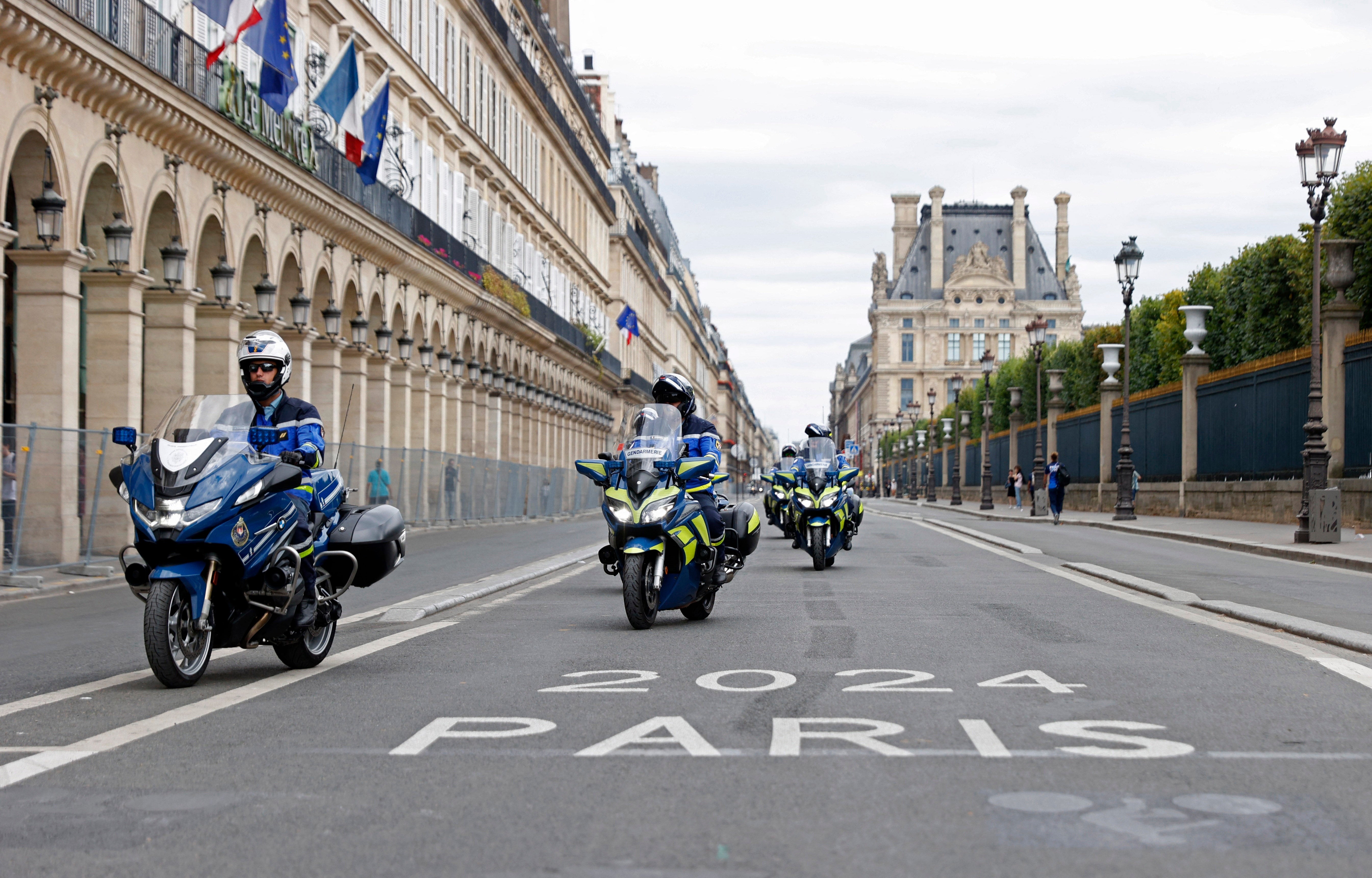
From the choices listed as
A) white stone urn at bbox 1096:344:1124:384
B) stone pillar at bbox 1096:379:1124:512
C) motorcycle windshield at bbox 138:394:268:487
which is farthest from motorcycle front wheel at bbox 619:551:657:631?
stone pillar at bbox 1096:379:1124:512

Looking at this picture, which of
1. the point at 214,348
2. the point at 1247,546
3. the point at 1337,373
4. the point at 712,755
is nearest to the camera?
the point at 712,755

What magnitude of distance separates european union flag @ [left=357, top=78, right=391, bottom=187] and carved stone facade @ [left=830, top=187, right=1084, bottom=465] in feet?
495

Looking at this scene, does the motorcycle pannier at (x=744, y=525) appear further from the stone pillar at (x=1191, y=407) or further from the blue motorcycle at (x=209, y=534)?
the stone pillar at (x=1191, y=407)

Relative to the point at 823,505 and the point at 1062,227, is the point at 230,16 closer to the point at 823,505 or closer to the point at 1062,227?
the point at 823,505

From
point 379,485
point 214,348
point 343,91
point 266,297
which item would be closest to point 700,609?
point 214,348

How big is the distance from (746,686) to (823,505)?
11267 millimetres

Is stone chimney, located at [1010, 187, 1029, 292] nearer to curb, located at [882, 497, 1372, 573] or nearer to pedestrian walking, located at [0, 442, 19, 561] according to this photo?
curb, located at [882, 497, 1372, 573]

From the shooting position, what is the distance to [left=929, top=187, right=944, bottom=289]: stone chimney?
186 meters

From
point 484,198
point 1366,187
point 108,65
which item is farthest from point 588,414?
point 108,65

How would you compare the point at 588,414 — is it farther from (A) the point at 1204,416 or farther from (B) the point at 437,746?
(B) the point at 437,746

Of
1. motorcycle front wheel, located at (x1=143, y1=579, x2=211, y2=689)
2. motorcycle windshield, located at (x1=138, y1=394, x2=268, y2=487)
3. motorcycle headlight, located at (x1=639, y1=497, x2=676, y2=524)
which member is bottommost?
motorcycle front wheel, located at (x1=143, y1=579, x2=211, y2=689)

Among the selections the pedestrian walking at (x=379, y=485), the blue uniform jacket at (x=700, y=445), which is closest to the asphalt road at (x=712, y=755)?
the blue uniform jacket at (x=700, y=445)

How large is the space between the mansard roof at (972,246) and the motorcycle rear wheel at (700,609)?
17762 cm

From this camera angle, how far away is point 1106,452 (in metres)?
48.4
